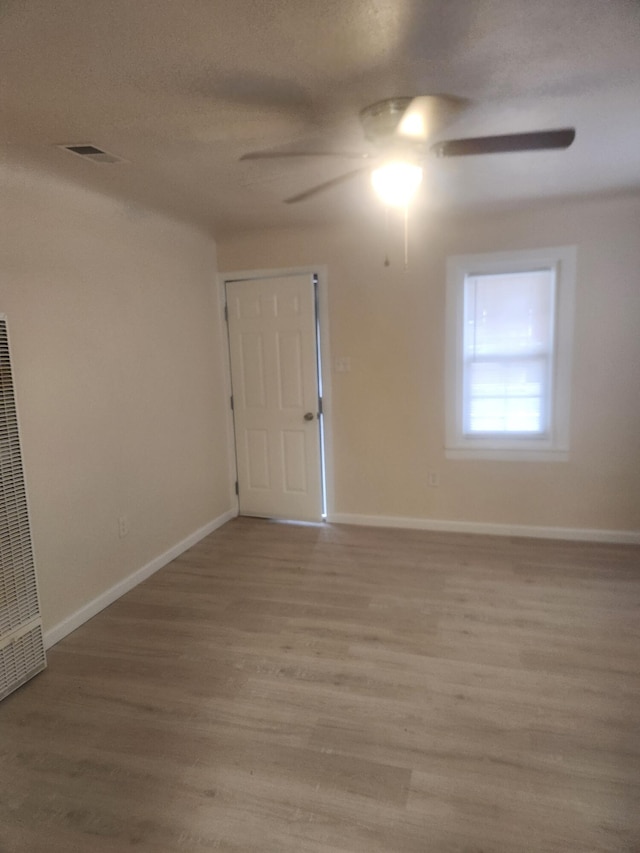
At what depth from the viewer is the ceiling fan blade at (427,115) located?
1.94 metres

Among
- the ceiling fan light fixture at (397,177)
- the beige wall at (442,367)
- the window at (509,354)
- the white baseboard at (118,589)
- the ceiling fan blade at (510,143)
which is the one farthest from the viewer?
the window at (509,354)

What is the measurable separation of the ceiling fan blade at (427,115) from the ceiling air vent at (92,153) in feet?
4.49

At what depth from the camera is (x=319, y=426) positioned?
427cm

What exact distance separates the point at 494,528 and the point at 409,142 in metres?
2.93

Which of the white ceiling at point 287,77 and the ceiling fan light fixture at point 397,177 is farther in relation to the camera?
the ceiling fan light fixture at point 397,177

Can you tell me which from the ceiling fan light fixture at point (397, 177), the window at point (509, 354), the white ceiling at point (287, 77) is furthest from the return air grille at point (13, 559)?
the window at point (509, 354)

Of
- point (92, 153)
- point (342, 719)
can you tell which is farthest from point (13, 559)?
point (92, 153)

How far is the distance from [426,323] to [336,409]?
39.9 inches

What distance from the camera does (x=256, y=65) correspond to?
1.67m

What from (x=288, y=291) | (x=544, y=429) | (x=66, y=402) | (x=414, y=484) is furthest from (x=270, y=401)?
(x=544, y=429)

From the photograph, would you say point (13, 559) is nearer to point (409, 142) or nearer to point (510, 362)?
point (409, 142)

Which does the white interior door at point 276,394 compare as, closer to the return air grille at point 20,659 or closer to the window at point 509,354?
the window at point 509,354

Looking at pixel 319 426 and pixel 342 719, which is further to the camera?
pixel 319 426

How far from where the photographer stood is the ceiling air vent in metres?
2.28
